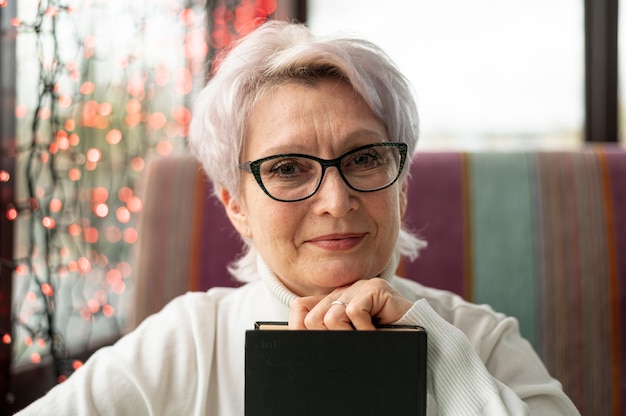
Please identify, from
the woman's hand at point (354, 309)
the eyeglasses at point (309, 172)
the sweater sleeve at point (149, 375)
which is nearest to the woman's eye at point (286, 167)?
the eyeglasses at point (309, 172)

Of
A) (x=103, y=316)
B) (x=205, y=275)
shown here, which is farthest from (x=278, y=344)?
(x=103, y=316)

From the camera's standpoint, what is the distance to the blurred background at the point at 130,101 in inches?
63.3

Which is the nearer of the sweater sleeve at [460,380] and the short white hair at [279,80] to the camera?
the sweater sleeve at [460,380]

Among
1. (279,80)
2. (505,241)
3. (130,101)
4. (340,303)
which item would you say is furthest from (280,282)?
(130,101)

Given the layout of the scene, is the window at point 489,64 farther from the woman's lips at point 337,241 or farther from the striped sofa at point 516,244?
the woman's lips at point 337,241

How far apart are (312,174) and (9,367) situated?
853mm

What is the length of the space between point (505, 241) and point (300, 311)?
2.68 ft

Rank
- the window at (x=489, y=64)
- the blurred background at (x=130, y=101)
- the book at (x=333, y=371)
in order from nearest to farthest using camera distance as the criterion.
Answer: the book at (x=333, y=371), the blurred background at (x=130, y=101), the window at (x=489, y=64)

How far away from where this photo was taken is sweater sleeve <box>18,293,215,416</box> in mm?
1181

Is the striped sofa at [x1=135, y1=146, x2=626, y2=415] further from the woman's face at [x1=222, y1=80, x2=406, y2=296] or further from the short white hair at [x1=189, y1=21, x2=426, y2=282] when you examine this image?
the woman's face at [x1=222, y1=80, x2=406, y2=296]

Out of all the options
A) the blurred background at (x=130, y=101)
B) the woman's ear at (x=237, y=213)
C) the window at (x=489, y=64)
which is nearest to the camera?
the woman's ear at (x=237, y=213)

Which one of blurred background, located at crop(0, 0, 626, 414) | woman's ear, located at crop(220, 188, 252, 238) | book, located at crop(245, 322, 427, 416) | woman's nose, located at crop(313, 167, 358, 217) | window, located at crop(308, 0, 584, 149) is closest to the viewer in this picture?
book, located at crop(245, 322, 427, 416)

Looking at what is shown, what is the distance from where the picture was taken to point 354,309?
1.03m

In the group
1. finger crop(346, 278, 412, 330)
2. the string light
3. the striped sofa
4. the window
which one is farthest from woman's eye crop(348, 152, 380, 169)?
the window
